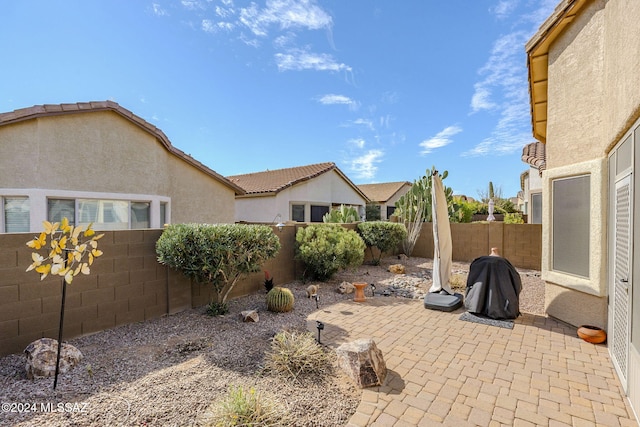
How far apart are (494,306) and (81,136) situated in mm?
12484

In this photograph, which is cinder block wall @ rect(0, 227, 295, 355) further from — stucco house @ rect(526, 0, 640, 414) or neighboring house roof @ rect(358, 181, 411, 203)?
neighboring house roof @ rect(358, 181, 411, 203)

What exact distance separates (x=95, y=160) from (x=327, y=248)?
26.7ft

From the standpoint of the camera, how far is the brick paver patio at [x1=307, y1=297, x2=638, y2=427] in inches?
120

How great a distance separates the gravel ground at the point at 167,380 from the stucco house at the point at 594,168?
3.68 meters

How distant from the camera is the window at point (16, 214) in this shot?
7.96 metres

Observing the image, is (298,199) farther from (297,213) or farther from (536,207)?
(536,207)

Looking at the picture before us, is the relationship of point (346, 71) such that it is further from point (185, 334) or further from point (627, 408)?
point (627, 408)

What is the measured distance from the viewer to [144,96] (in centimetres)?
1161

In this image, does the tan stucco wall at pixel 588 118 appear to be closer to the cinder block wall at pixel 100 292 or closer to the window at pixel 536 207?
the cinder block wall at pixel 100 292

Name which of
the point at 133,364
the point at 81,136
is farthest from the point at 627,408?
the point at 81,136

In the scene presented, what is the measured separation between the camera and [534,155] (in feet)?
41.6

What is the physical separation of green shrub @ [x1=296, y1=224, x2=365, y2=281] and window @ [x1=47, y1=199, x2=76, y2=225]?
711cm

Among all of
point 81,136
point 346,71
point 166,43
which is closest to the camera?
point 81,136

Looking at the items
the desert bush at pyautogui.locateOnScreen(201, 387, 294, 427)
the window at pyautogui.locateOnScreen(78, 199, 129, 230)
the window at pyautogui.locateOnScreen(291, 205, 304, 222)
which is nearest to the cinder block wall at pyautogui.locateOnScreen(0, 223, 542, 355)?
the desert bush at pyautogui.locateOnScreen(201, 387, 294, 427)
